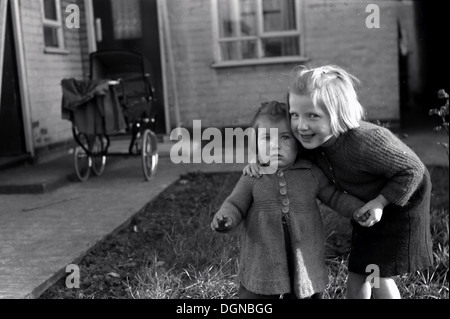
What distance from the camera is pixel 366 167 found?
1561 millimetres

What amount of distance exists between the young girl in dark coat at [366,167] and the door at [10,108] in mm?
1170

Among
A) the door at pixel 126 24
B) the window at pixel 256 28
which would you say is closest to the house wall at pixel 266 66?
the window at pixel 256 28

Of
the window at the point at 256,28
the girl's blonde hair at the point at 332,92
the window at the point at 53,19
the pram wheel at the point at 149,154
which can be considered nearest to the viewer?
the girl's blonde hair at the point at 332,92

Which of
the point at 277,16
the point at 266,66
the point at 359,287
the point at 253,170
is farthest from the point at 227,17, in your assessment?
the point at 359,287

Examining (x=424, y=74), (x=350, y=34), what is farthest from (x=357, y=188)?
(x=424, y=74)

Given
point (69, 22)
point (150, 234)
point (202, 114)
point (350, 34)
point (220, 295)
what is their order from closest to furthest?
point (69, 22) < point (220, 295) < point (202, 114) < point (150, 234) < point (350, 34)

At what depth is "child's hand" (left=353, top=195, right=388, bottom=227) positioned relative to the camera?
153 cm

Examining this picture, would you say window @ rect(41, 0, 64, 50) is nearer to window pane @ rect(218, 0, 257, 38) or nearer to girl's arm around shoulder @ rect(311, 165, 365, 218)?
window pane @ rect(218, 0, 257, 38)

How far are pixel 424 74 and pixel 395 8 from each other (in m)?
3.57

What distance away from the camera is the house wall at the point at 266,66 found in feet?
9.11

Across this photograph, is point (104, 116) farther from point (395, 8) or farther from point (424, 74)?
point (424, 74)

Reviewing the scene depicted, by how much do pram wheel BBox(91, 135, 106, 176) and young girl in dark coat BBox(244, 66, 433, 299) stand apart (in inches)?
81.7

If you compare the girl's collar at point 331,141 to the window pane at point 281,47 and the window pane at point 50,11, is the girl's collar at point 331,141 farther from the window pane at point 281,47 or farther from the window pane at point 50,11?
the window pane at point 281,47
